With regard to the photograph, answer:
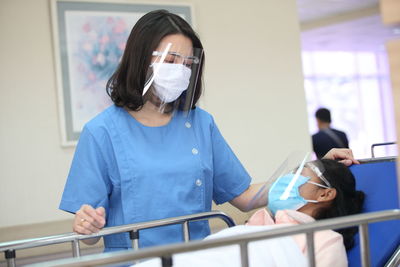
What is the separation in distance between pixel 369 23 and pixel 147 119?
23.6 ft

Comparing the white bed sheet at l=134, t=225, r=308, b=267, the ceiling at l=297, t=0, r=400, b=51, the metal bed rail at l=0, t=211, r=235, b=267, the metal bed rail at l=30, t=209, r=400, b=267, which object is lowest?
the white bed sheet at l=134, t=225, r=308, b=267

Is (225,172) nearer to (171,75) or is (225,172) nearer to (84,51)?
(171,75)

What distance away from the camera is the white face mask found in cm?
178

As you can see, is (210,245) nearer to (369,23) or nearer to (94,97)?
(94,97)

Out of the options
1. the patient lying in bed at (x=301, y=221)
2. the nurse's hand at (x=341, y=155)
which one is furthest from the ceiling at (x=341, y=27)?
the patient lying in bed at (x=301, y=221)

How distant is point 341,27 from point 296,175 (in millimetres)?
7044

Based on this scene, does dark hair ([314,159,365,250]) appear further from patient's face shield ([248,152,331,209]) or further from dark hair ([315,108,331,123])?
dark hair ([315,108,331,123])

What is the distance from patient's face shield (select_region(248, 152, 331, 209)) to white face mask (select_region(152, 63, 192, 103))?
1.39ft

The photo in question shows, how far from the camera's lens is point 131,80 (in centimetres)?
181

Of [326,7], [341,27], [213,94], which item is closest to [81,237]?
[213,94]

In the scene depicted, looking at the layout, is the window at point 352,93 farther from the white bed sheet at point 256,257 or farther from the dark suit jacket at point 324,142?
the white bed sheet at point 256,257

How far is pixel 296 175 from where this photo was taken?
174 centimetres

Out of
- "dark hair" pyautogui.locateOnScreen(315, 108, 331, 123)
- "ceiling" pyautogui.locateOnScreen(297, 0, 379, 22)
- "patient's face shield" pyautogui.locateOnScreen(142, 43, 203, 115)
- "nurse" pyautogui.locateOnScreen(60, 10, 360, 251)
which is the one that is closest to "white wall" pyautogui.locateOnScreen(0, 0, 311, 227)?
"dark hair" pyautogui.locateOnScreen(315, 108, 331, 123)

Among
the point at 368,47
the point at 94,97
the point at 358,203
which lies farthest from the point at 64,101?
the point at 368,47
